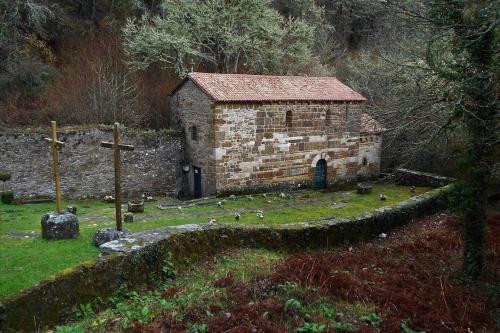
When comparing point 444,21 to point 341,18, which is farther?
point 341,18

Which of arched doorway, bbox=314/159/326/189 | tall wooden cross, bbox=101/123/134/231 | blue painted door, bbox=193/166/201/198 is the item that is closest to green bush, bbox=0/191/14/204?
blue painted door, bbox=193/166/201/198

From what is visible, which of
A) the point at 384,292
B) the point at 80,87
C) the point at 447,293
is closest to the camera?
the point at 384,292

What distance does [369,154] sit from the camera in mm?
26266

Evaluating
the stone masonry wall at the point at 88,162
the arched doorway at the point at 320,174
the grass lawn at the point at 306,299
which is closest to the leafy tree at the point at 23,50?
the stone masonry wall at the point at 88,162

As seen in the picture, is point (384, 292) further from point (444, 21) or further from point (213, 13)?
point (213, 13)

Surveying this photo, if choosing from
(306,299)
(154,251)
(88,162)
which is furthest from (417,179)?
(154,251)

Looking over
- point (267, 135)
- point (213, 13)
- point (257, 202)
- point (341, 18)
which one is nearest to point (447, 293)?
point (257, 202)

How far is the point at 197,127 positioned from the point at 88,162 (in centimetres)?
542

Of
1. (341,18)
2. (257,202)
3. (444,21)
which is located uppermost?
(341,18)

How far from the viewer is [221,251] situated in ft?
30.7

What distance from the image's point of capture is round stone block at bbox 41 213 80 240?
1202 cm

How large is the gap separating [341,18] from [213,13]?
20.3 metres

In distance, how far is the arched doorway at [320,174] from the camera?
23.6 meters

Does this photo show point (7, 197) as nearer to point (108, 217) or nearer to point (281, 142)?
point (108, 217)
